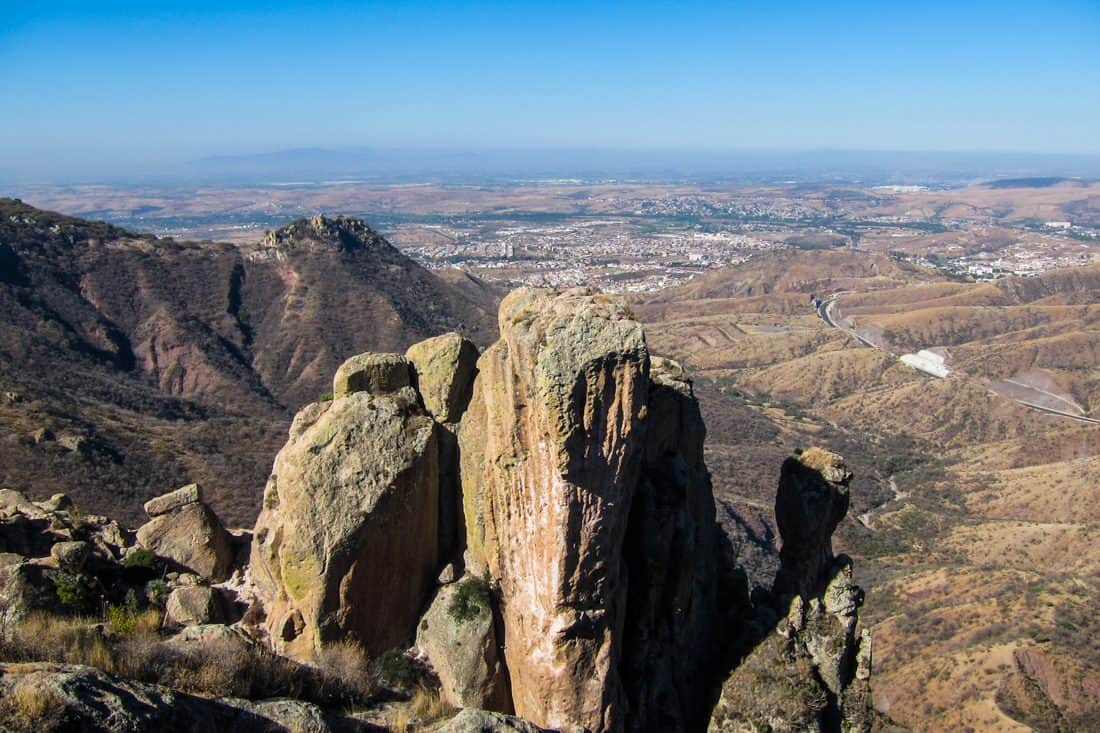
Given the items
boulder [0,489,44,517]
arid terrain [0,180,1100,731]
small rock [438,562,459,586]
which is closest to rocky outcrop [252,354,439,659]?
small rock [438,562,459,586]

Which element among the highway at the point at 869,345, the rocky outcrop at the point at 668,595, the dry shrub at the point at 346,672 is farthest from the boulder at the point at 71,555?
the highway at the point at 869,345

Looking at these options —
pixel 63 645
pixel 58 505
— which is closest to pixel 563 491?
pixel 63 645

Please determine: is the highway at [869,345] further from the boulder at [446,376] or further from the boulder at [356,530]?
the boulder at [356,530]

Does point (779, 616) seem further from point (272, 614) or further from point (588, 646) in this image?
point (272, 614)

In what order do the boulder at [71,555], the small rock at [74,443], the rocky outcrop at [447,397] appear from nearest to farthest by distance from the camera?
the rocky outcrop at [447,397], the boulder at [71,555], the small rock at [74,443]

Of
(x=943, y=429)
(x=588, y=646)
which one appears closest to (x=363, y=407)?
(x=588, y=646)

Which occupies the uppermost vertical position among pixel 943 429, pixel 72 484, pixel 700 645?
pixel 700 645
